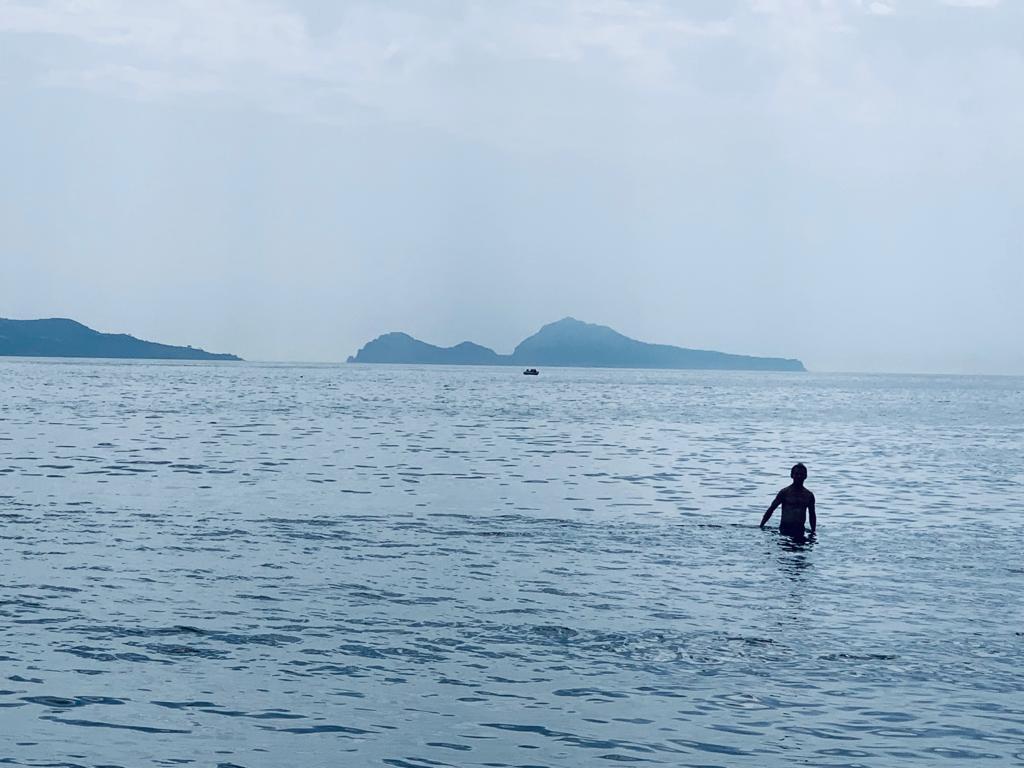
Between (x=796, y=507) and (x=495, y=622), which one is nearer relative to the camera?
(x=495, y=622)

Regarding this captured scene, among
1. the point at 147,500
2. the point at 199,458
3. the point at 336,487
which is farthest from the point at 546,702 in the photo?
the point at 199,458

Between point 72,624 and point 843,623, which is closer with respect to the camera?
point 72,624

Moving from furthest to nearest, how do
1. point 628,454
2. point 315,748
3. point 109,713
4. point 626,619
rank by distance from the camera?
point 628,454, point 626,619, point 109,713, point 315,748

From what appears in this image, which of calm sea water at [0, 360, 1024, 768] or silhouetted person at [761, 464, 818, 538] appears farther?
silhouetted person at [761, 464, 818, 538]

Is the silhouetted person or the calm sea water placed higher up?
the silhouetted person

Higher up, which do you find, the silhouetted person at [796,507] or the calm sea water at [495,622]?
the silhouetted person at [796,507]

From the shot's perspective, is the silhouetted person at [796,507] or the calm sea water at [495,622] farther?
the silhouetted person at [796,507]

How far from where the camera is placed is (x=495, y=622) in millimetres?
18359

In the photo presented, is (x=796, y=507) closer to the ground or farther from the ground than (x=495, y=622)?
farther from the ground

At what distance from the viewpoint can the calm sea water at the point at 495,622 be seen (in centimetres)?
1280

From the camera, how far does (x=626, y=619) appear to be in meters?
18.7

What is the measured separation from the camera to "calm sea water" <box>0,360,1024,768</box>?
12.8 m

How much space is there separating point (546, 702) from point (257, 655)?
421cm

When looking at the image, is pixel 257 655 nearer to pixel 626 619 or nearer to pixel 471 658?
pixel 471 658
